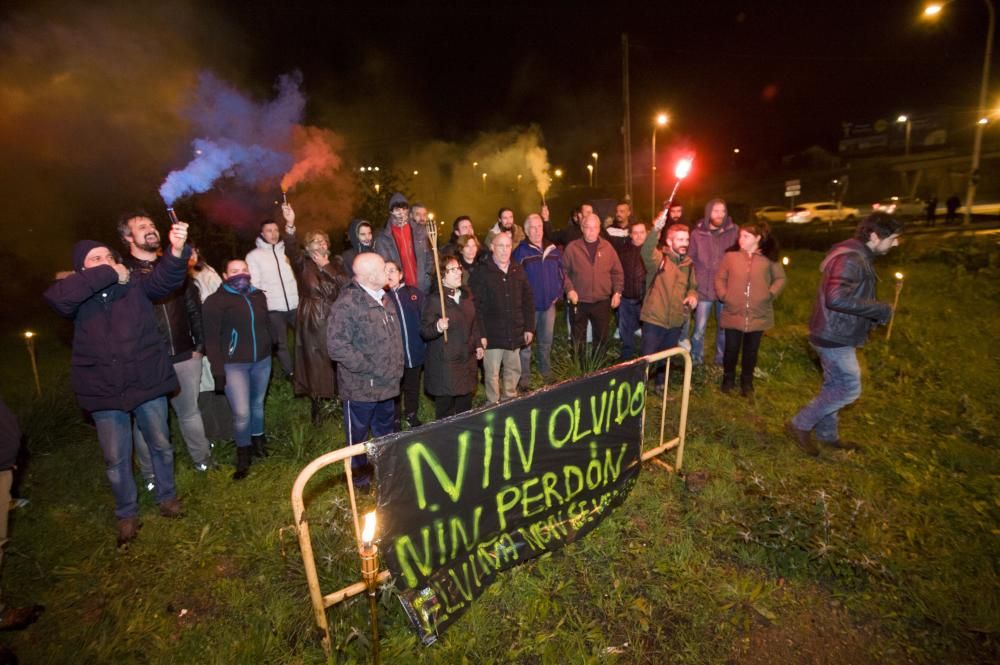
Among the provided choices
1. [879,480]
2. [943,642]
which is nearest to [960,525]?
[879,480]

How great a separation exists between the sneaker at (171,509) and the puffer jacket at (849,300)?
5.75 metres

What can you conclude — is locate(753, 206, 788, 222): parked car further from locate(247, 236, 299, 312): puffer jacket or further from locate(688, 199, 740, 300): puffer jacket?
locate(247, 236, 299, 312): puffer jacket

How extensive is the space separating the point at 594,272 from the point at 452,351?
8.65ft

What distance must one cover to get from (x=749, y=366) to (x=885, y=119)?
63.8 meters

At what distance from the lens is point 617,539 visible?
12.5 feet

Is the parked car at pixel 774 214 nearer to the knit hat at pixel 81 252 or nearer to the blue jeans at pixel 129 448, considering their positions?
the blue jeans at pixel 129 448

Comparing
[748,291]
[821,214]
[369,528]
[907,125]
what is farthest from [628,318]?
[907,125]

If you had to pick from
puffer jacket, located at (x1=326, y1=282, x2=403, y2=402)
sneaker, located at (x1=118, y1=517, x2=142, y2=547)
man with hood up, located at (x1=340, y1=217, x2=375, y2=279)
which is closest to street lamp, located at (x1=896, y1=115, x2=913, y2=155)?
man with hood up, located at (x1=340, y1=217, x2=375, y2=279)

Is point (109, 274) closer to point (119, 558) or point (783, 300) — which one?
point (119, 558)

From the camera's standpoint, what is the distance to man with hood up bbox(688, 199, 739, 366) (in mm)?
7012

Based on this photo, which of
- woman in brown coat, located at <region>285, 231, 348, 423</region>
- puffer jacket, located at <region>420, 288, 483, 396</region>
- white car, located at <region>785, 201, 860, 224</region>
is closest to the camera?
puffer jacket, located at <region>420, 288, 483, 396</region>

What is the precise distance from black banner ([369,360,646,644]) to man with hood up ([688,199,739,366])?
3471 mm

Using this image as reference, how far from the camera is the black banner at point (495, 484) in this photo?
2.82 meters

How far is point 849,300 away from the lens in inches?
→ 174
